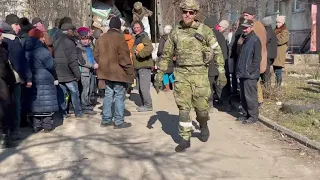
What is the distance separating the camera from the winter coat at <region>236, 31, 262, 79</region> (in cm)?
721

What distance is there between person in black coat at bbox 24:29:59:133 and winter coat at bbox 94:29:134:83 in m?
0.83

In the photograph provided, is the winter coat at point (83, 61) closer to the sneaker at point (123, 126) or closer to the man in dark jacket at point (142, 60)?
the man in dark jacket at point (142, 60)

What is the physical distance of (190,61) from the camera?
5891mm

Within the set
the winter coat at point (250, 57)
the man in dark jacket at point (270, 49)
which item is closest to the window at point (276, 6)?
the man in dark jacket at point (270, 49)

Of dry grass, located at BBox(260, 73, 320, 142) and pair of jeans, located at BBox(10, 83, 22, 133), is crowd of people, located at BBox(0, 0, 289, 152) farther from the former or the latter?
dry grass, located at BBox(260, 73, 320, 142)

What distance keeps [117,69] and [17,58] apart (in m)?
1.61

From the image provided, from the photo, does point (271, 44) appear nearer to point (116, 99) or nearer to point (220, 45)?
point (220, 45)

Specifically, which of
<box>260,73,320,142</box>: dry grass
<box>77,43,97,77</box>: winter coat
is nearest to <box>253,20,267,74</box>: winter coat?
<box>260,73,320,142</box>: dry grass

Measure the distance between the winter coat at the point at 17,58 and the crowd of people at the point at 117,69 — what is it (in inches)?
0.6

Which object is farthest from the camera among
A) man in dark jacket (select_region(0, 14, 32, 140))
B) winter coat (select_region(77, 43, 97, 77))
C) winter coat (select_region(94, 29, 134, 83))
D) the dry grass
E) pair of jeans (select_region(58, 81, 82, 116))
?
winter coat (select_region(77, 43, 97, 77))

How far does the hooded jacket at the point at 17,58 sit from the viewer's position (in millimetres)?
6364

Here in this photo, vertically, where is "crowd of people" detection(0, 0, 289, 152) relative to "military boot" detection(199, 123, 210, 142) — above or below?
above

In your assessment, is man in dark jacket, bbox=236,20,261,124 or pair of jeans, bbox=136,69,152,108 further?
pair of jeans, bbox=136,69,152,108

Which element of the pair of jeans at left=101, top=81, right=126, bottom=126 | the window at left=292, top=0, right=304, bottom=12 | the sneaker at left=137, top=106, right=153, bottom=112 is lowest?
the sneaker at left=137, top=106, right=153, bottom=112
